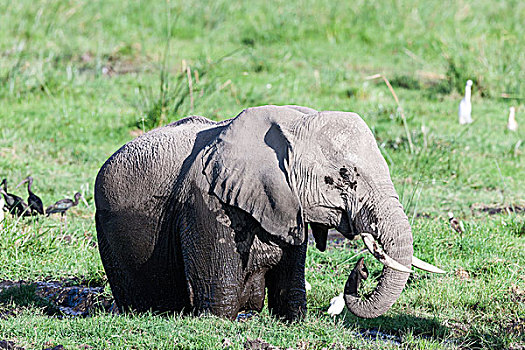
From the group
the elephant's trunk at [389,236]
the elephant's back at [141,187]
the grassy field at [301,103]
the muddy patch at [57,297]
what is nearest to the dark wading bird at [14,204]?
the grassy field at [301,103]

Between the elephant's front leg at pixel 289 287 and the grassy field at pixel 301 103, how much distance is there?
9 centimetres

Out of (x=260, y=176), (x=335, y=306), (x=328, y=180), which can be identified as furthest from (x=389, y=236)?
(x=335, y=306)

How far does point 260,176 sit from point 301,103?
21.0ft

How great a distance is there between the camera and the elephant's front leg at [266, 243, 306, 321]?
4736 millimetres

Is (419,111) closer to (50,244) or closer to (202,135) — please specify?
(50,244)

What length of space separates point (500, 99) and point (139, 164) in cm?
805

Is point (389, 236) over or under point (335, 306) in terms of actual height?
over

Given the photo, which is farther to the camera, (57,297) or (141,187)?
(57,297)

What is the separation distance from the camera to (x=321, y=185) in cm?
439

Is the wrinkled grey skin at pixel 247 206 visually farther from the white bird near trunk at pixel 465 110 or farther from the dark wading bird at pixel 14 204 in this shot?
the white bird near trunk at pixel 465 110

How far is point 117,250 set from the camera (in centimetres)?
492

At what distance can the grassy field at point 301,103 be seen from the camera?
519 centimetres

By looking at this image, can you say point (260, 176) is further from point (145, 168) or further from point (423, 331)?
point (423, 331)

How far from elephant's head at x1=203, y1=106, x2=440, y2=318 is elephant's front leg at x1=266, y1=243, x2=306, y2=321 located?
0.31 metres
